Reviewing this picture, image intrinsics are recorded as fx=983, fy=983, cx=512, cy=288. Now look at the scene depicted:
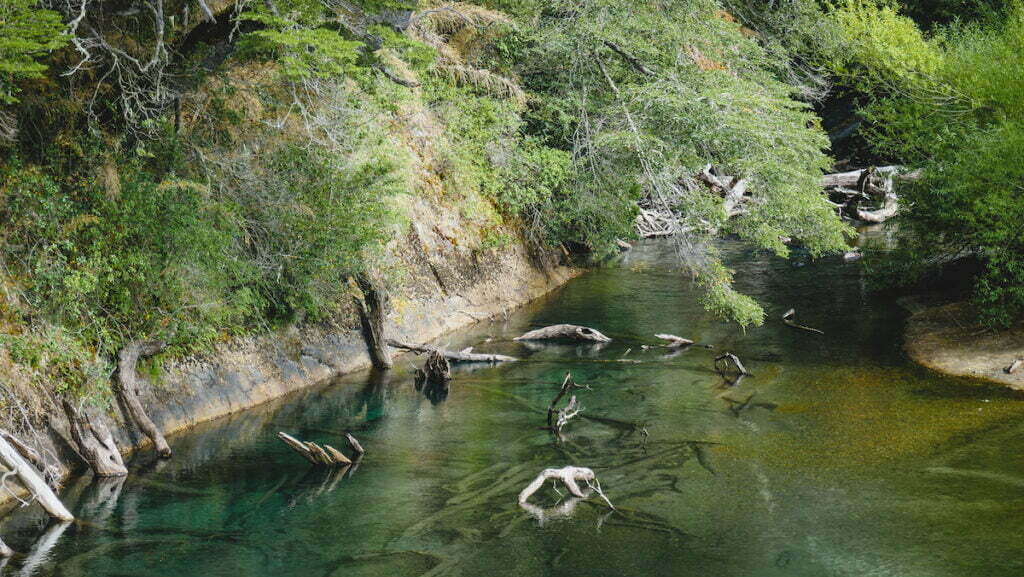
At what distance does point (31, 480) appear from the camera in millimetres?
9984

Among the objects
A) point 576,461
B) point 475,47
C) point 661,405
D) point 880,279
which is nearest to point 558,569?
point 576,461

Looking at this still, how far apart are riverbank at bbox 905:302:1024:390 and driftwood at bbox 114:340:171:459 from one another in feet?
38.7

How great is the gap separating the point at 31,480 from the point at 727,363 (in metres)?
10.7

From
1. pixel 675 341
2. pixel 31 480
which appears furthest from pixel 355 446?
pixel 675 341

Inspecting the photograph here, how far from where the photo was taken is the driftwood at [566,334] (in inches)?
720

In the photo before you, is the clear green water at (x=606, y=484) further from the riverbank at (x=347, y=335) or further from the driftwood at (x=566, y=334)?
the driftwood at (x=566, y=334)

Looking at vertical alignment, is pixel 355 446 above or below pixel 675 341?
above

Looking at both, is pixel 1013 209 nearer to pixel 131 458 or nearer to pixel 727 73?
pixel 727 73

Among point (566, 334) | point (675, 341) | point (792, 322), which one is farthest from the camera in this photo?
point (792, 322)

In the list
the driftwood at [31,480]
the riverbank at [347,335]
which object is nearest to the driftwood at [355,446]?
the riverbank at [347,335]

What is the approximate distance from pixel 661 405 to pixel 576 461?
274 centimetres

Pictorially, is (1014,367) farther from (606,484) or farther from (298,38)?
(298,38)

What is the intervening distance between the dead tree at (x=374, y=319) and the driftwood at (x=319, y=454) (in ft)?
14.6

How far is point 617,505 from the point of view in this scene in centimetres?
1060
